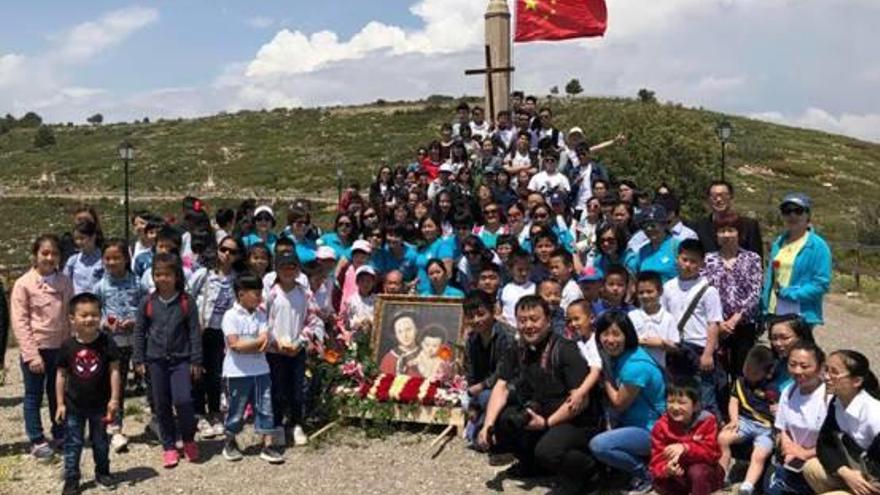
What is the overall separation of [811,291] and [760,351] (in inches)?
34.1

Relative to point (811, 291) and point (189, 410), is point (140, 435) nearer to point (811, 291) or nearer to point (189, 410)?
point (189, 410)

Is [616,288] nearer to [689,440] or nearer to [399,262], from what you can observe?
[689,440]

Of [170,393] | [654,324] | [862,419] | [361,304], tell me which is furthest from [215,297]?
[862,419]

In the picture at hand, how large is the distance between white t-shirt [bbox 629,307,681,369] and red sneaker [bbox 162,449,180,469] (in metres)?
3.94

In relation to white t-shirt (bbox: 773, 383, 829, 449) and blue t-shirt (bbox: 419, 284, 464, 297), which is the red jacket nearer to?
white t-shirt (bbox: 773, 383, 829, 449)

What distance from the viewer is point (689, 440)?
18.0 ft

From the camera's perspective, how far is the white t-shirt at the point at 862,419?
4863 mm

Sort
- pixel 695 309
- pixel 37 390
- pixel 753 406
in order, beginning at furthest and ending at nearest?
1. pixel 37 390
2. pixel 695 309
3. pixel 753 406

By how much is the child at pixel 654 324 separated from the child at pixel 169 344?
3632mm

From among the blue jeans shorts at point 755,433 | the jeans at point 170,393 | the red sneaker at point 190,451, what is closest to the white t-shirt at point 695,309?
the blue jeans shorts at point 755,433

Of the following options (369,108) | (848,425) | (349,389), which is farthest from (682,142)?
(369,108)

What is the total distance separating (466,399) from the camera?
24.8 feet

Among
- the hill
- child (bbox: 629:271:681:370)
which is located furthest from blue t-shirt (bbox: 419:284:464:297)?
the hill

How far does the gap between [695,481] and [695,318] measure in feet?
5.42
